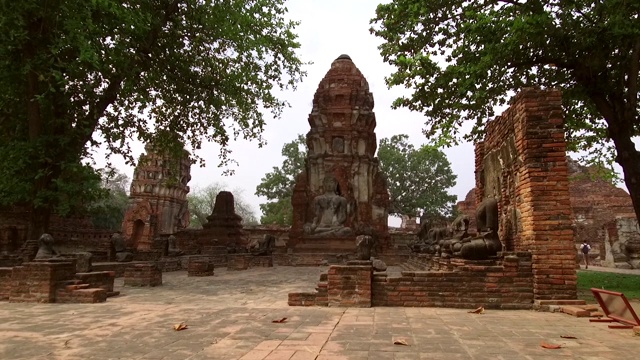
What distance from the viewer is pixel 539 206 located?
677cm

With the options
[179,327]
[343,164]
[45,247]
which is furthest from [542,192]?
[343,164]

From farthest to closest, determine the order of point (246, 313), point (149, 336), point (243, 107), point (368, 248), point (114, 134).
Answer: point (243, 107)
point (114, 134)
point (368, 248)
point (246, 313)
point (149, 336)

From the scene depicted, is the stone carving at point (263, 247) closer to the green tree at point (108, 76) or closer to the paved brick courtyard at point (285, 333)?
the green tree at point (108, 76)

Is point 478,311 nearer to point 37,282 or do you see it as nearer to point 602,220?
point 37,282

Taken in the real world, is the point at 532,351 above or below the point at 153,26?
below

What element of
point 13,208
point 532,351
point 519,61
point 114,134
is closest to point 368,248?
point 532,351

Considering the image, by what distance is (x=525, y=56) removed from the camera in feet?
34.5

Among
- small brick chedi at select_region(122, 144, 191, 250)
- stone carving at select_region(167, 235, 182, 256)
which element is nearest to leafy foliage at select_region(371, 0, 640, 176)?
stone carving at select_region(167, 235, 182, 256)

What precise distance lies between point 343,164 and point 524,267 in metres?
15.9

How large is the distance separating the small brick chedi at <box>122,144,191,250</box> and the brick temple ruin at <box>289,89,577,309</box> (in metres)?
26.9

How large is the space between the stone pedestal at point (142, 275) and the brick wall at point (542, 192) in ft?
24.4

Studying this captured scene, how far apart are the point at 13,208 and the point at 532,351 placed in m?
17.7

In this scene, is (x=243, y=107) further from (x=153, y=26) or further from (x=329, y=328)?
(x=329, y=328)

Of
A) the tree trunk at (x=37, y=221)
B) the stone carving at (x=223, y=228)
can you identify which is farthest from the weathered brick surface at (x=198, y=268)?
the stone carving at (x=223, y=228)
